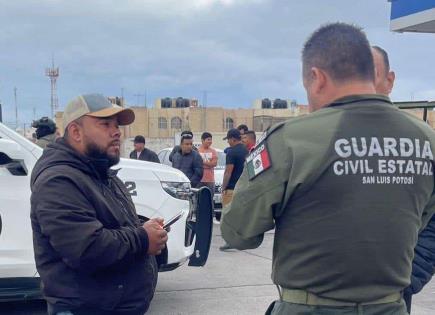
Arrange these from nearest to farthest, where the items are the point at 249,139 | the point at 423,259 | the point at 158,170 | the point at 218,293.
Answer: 1. the point at 423,259
2. the point at 158,170
3. the point at 218,293
4. the point at 249,139

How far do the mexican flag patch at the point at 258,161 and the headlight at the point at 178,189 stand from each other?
145 inches

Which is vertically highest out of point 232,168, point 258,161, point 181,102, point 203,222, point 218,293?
point 258,161

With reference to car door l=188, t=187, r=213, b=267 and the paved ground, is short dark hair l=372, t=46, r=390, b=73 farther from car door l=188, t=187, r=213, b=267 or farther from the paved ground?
the paved ground

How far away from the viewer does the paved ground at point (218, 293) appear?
18.8 ft

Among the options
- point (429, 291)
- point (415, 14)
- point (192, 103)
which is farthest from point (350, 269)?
point (192, 103)

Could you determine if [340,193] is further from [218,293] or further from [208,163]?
[208,163]

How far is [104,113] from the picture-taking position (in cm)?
271

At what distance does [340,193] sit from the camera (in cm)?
188

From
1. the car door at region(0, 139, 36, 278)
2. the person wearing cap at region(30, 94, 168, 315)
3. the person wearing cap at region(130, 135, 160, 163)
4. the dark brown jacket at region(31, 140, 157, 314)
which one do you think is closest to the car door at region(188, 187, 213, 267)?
the person wearing cap at region(30, 94, 168, 315)

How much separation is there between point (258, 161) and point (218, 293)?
4.64 meters

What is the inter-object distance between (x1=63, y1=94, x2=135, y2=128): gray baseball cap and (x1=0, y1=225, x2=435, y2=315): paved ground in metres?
3.34

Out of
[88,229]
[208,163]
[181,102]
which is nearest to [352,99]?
[88,229]

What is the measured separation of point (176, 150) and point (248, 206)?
Result: 855 centimetres

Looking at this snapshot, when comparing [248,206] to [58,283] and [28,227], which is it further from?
[28,227]
